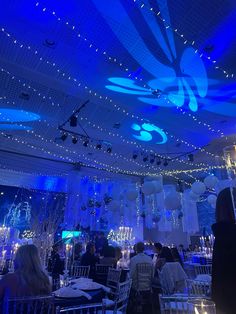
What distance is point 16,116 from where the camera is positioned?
6262 millimetres

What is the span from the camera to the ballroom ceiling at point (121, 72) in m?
3.38

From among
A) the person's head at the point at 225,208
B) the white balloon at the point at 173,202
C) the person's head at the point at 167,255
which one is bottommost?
the person's head at the point at 167,255

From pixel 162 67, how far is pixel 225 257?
11.5 ft

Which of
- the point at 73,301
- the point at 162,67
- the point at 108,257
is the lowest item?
the point at 73,301

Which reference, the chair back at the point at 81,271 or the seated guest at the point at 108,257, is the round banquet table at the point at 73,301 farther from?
the seated guest at the point at 108,257

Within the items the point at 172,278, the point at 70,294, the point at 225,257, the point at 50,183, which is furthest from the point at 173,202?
the point at 50,183

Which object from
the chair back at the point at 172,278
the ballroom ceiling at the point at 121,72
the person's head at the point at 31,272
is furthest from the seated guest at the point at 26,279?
the ballroom ceiling at the point at 121,72

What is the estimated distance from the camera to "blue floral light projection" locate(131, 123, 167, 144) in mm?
6570

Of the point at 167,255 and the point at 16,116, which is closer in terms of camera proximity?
the point at 167,255

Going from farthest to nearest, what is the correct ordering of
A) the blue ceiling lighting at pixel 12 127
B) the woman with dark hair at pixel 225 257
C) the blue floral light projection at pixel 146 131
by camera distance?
the blue ceiling lighting at pixel 12 127
the blue floral light projection at pixel 146 131
the woman with dark hair at pixel 225 257

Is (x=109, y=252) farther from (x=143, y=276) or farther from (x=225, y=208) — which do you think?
(x=225, y=208)

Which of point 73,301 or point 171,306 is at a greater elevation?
point 171,306

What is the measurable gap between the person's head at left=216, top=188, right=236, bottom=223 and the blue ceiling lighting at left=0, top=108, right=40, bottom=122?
5.41m

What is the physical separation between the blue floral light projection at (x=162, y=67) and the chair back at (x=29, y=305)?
10.9 ft
